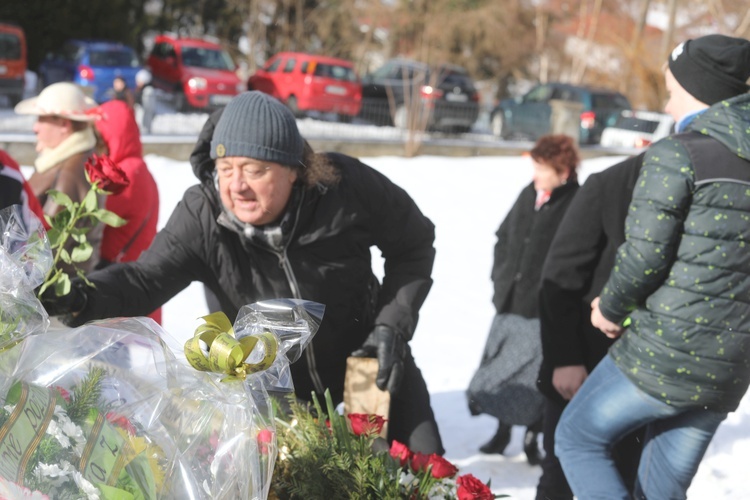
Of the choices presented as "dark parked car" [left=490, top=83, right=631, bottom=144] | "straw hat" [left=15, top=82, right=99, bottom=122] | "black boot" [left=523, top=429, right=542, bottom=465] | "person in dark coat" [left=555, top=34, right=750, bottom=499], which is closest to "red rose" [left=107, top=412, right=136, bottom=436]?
"person in dark coat" [left=555, top=34, right=750, bottom=499]

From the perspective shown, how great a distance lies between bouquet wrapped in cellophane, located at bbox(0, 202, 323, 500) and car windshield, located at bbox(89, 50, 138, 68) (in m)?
18.2

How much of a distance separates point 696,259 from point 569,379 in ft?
2.48

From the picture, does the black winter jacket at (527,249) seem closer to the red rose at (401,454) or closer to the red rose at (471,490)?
the red rose at (401,454)

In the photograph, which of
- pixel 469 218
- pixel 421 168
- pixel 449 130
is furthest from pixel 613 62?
pixel 469 218

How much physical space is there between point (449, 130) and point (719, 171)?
50.4 ft

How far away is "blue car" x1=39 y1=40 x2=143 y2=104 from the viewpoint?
58.6ft

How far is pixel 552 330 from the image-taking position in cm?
302

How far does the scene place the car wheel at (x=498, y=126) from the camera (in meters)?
18.2

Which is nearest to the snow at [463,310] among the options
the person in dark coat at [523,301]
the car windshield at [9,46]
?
the person in dark coat at [523,301]

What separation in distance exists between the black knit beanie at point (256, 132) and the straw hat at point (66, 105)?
166 cm

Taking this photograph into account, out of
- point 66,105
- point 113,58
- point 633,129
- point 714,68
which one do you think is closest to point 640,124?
point 633,129

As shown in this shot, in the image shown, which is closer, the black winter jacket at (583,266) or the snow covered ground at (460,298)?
the black winter jacket at (583,266)

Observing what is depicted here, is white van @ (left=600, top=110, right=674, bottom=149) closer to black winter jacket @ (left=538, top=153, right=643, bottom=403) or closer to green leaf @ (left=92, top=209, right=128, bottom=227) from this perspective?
black winter jacket @ (left=538, top=153, right=643, bottom=403)

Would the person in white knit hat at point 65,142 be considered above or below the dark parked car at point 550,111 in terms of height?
above
